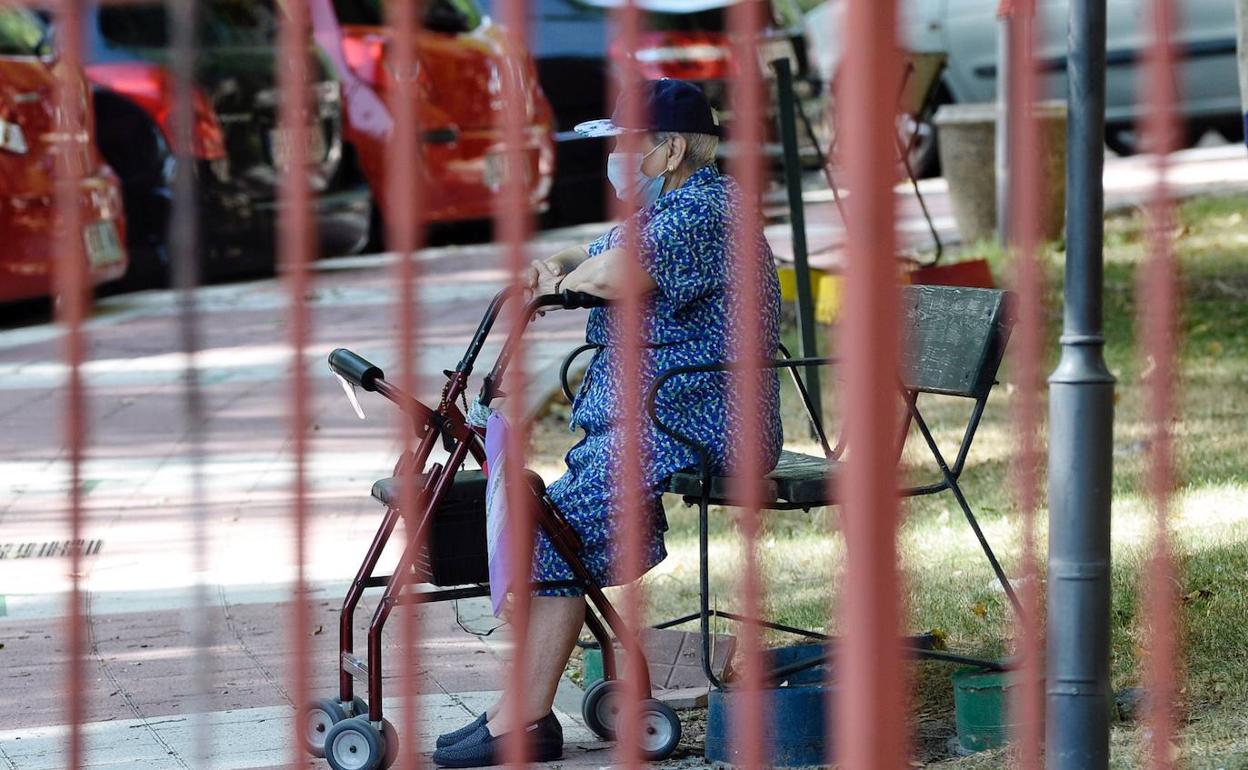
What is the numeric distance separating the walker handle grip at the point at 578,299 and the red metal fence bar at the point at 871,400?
162 centimetres

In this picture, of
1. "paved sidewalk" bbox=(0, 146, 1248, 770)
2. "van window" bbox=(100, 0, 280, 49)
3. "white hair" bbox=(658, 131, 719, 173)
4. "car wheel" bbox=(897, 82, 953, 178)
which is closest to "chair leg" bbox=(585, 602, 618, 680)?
"paved sidewalk" bbox=(0, 146, 1248, 770)

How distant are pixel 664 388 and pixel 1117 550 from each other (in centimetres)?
150

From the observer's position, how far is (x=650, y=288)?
12.6 feet

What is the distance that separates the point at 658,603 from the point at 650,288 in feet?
4.85

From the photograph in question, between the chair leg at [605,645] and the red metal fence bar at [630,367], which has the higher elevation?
the red metal fence bar at [630,367]

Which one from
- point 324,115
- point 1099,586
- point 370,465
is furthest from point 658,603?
point 324,115

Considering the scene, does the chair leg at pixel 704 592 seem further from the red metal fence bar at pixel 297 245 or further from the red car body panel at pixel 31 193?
the red car body panel at pixel 31 193

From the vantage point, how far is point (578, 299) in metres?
3.70

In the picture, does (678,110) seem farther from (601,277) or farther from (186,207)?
(186,207)

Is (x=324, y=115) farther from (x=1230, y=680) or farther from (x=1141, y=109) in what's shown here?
(x=1141, y=109)

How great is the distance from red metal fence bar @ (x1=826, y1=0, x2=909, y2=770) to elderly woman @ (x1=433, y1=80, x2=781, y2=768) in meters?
1.78

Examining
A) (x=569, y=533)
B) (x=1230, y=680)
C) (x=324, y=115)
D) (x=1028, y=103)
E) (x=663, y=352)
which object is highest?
(x=324, y=115)

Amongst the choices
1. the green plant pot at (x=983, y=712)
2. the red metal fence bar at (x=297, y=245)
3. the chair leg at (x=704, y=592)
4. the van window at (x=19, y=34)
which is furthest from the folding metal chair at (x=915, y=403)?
the van window at (x=19, y=34)

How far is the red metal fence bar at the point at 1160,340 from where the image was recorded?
225 centimetres
